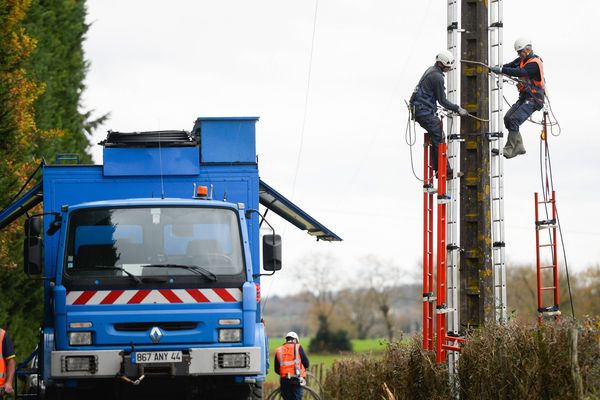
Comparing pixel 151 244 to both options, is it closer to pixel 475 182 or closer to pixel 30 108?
pixel 475 182

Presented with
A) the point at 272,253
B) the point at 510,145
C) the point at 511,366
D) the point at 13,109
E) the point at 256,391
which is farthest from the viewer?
the point at 13,109

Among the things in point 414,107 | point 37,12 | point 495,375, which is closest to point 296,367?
point 414,107

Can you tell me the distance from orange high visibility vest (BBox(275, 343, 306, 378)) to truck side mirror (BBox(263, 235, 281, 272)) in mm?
9373

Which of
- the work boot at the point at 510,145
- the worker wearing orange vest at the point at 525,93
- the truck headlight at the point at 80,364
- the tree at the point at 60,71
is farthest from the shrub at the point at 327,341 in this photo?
the truck headlight at the point at 80,364

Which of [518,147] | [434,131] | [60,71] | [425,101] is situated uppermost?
[60,71]

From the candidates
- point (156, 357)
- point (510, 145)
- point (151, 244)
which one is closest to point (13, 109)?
point (151, 244)

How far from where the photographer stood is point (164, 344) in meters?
12.4

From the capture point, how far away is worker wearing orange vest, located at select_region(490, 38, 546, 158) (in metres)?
15.4

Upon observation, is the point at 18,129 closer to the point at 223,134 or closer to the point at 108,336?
the point at 223,134

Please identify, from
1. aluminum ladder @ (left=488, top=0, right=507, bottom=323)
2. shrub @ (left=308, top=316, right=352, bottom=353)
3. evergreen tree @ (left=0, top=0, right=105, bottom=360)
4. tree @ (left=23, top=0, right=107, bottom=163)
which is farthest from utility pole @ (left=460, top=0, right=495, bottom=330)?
shrub @ (left=308, top=316, right=352, bottom=353)

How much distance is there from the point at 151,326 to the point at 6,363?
2.09m

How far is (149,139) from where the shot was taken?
47.2ft

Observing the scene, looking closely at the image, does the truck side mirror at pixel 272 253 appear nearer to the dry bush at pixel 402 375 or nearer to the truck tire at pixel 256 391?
the truck tire at pixel 256 391

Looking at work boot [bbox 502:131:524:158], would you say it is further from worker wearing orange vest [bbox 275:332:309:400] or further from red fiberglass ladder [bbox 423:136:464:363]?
worker wearing orange vest [bbox 275:332:309:400]
